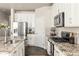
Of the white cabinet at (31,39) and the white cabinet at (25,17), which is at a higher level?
the white cabinet at (25,17)

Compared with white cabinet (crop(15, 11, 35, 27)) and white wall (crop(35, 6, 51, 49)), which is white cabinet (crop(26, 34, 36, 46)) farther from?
white cabinet (crop(15, 11, 35, 27))

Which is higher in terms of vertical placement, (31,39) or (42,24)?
(42,24)

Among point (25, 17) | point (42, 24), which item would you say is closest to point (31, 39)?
point (42, 24)

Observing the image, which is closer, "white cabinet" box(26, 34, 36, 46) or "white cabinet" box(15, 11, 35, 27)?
"white cabinet" box(15, 11, 35, 27)

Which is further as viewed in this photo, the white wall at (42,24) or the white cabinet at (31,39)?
the white cabinet at (31,39)

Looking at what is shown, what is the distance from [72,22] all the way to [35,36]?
157 inches

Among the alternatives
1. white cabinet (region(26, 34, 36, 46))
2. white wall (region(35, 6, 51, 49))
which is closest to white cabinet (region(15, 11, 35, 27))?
white wall (region(35, 6, 51, 49))

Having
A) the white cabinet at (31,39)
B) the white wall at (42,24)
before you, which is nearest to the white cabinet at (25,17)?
the white wall at (42,24)

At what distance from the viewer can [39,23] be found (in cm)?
593

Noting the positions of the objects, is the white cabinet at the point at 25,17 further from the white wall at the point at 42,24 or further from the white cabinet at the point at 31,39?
the white cabinet at the point at 31,39

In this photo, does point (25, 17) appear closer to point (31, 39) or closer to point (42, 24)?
point (42, 24)

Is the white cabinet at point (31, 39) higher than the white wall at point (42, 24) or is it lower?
lower

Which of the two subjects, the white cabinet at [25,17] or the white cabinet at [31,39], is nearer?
the white cabinet at [25,17]

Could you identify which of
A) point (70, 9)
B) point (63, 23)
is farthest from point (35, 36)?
point (70, 9)
